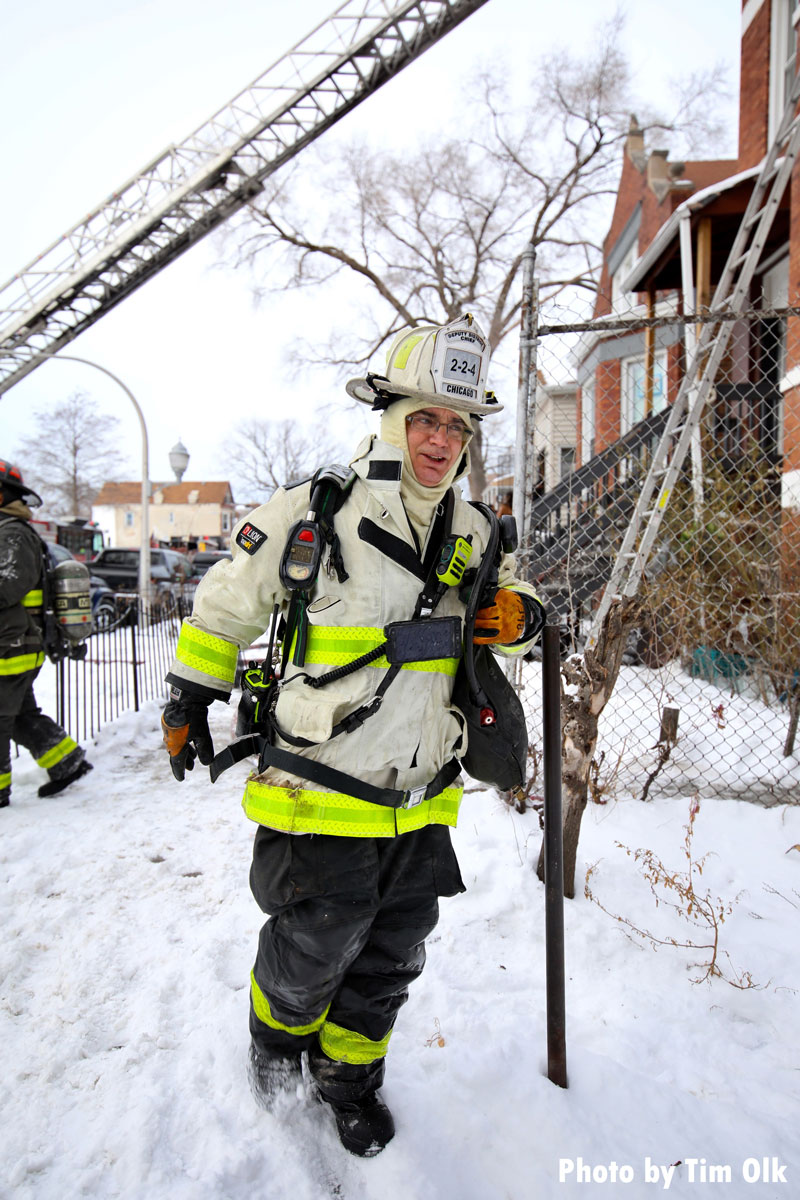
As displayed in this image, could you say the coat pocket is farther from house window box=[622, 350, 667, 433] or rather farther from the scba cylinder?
house window box=[622, 350, 667, 433]

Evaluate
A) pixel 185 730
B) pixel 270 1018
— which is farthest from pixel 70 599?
pixel 270 1018

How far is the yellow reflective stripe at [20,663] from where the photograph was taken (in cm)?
374

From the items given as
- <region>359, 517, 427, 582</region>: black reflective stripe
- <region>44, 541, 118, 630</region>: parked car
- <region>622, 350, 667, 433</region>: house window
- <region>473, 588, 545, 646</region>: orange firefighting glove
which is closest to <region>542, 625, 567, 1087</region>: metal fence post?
<region>473, 588, 545, 646</region>: orange firefighting glove

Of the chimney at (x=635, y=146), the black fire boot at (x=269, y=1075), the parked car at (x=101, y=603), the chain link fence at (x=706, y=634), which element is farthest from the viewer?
the chimney at (x=635, y=146)

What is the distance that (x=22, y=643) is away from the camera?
384cm

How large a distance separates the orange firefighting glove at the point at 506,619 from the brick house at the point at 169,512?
70027mm

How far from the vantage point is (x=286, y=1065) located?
6.10 feet

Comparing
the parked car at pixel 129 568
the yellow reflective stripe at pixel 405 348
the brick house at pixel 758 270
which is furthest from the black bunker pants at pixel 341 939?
the parked car at pixel 129 568

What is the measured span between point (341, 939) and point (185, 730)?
672 mm

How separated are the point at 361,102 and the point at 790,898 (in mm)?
19121

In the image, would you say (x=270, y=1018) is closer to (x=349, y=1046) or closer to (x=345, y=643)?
(x=349, y=1046)

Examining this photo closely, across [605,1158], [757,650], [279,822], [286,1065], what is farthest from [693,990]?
[757,650]

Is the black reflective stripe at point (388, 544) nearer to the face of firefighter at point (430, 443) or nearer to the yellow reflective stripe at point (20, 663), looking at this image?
the face of firefighter at point (430, 443)

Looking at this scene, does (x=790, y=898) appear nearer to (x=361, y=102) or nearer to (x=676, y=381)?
(x=676, y=381)
